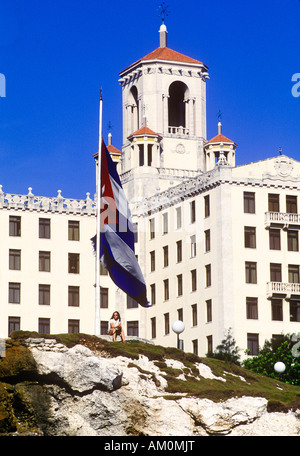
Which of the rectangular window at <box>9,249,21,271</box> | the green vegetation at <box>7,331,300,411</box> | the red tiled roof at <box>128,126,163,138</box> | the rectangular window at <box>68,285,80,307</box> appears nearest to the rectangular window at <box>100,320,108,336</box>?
the rectangular window at <box>68,285,80,307</box>

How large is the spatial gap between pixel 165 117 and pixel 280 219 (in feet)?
79.5

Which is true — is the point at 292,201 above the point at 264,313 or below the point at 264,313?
above

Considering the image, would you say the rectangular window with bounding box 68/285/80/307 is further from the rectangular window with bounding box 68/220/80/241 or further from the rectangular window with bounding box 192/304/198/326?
the rectangular window with bounding box 192/304/198/326

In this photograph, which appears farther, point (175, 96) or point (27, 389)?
point (175, 96)

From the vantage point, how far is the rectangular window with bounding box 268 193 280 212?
479ft

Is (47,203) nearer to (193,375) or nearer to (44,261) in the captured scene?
(44,261)

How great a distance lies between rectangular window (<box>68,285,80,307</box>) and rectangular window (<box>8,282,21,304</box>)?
15.9 feet

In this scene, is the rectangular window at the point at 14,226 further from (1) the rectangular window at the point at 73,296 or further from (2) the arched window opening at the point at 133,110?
(2) the arched window opening at the point at 133,110

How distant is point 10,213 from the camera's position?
153 m

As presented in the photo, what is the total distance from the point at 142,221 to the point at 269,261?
52.4 ft

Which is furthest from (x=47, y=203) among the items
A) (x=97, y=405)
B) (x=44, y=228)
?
(x=97, y=405)

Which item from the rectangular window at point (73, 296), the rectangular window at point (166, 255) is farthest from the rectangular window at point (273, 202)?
the rectangular window at point (73, 296)

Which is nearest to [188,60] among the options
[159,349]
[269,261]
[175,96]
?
[175,96]

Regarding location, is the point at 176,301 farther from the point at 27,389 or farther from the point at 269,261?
the point at 27,389
